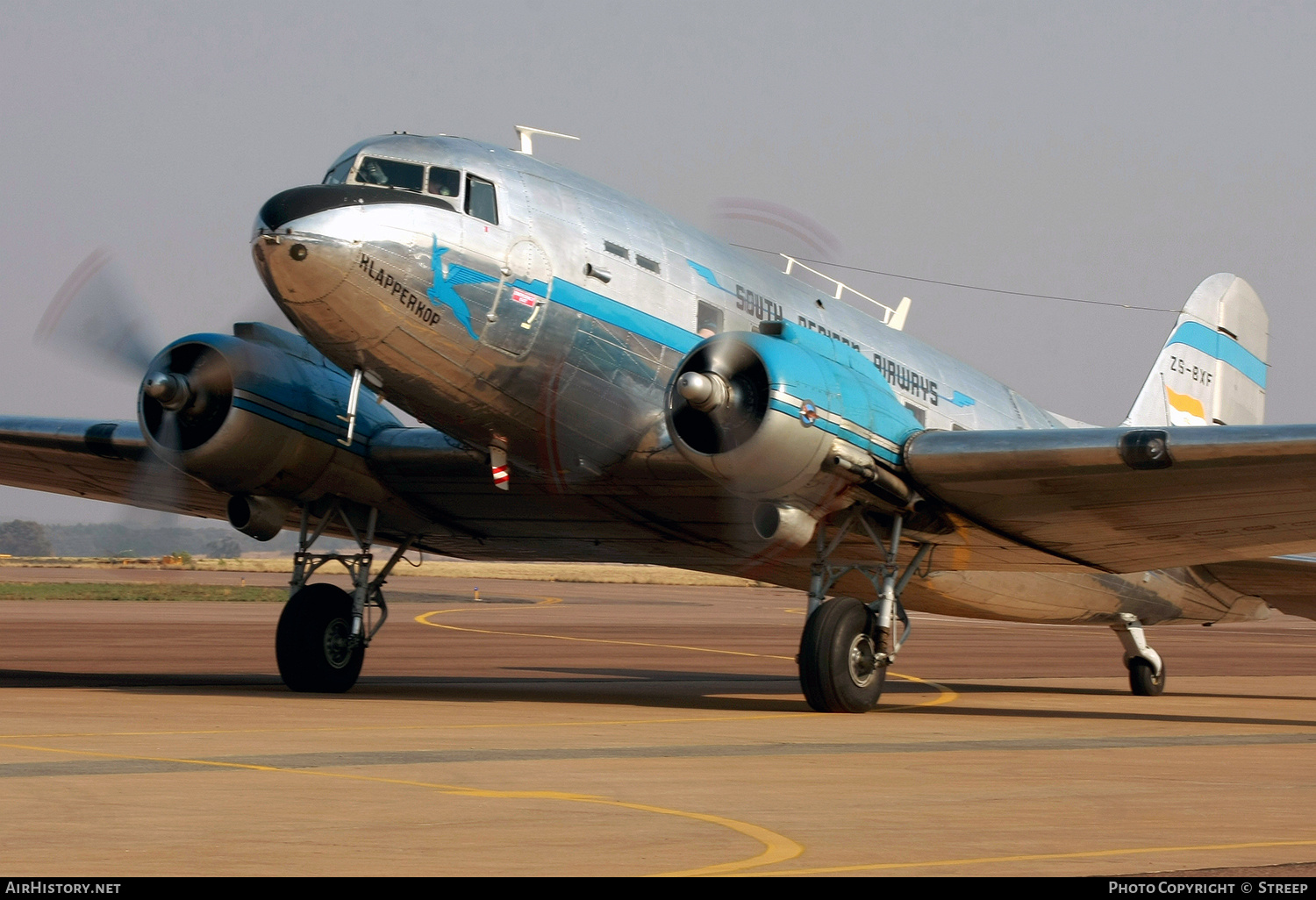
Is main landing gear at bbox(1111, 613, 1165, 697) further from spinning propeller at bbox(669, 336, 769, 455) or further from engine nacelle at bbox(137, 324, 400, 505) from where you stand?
engine nacelle at bbox(137, 324, 400, 505)

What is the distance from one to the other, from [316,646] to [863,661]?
21.7 feet

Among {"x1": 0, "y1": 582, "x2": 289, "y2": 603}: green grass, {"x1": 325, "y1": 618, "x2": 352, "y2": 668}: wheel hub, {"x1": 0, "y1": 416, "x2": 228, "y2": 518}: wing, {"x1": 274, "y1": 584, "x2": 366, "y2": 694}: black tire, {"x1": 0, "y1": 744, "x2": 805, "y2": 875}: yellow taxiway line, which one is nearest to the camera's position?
{"x1": 0, "y1": 744, "x2": 805, "y2": 875}: yellow taxiway line

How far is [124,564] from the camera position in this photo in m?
140

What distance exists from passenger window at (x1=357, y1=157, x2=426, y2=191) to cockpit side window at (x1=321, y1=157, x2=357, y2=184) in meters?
0.15

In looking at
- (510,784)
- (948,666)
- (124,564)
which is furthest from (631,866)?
(124,564)

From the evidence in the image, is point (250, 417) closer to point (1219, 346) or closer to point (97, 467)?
point (97, 467)

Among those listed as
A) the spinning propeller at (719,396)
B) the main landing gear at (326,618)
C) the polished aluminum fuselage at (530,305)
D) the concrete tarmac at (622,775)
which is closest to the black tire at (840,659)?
the concrete tarmac at (622,775)

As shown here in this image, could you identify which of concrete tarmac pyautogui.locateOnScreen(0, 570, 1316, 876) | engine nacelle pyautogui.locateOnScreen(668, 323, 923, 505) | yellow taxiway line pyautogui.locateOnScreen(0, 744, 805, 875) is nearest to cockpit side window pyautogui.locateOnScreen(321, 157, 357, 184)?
engine nacelle pyautogui.locateOnScreen(668, 323, 923, 505)

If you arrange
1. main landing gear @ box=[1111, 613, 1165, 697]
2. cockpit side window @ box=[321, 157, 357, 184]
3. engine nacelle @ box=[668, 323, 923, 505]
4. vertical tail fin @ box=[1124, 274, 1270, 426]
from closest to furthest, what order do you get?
engine nacelle @ box=[668, 323, 923, 505]
cockpit side window @ box=[321, 157, 357, 184]
main landing gear @ box=[1111, 613, 1165, 697]
vertical tail fin @ box=[1124, 274, 1270, 426]

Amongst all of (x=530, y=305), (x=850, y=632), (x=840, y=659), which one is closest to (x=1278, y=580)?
(x=850, y=632)

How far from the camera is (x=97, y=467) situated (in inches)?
790

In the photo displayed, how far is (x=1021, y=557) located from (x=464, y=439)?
6.86 m

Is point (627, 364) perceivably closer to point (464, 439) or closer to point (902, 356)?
point (464, 439)

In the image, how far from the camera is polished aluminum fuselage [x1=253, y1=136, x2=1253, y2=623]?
46.7 ft
